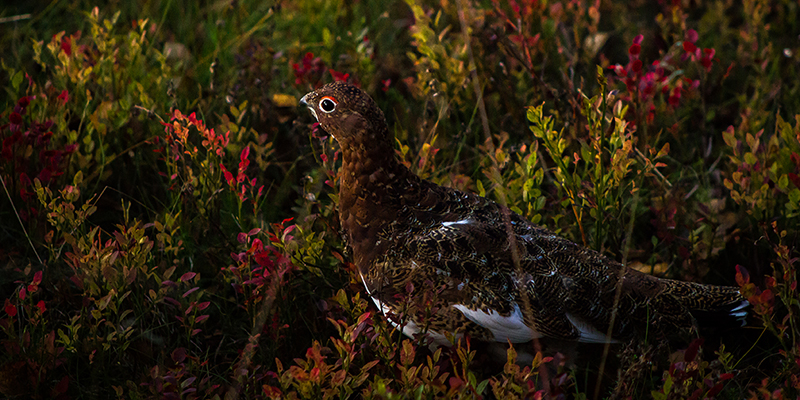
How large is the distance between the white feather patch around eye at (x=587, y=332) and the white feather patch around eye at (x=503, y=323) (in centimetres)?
14

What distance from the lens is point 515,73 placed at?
410 centimetres

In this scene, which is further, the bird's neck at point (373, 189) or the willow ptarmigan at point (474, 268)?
the bird's neck at point (373, 189)

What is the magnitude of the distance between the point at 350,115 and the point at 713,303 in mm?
1619

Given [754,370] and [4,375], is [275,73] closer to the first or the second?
[4,375]

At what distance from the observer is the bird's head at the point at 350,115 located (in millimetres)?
2631

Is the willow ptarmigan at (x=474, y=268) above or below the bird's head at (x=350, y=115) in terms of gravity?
below

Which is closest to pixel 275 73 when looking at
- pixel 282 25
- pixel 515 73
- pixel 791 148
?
pixel 282 25

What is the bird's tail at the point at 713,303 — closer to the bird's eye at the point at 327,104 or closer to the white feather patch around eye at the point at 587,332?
the white feather patch around eye at the point at 587,332

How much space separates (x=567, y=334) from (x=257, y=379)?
3.78 feet

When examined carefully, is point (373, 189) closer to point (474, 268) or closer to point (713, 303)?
point (474, 268)

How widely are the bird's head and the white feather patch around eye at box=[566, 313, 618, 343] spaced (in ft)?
3.35

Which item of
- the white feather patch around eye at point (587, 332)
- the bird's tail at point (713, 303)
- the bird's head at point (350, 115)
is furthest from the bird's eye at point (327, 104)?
the bird's tail at point (713, 303)

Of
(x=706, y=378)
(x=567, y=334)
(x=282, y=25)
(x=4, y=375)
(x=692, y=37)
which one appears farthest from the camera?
(x=282, y=25)

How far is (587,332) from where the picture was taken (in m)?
2.49
